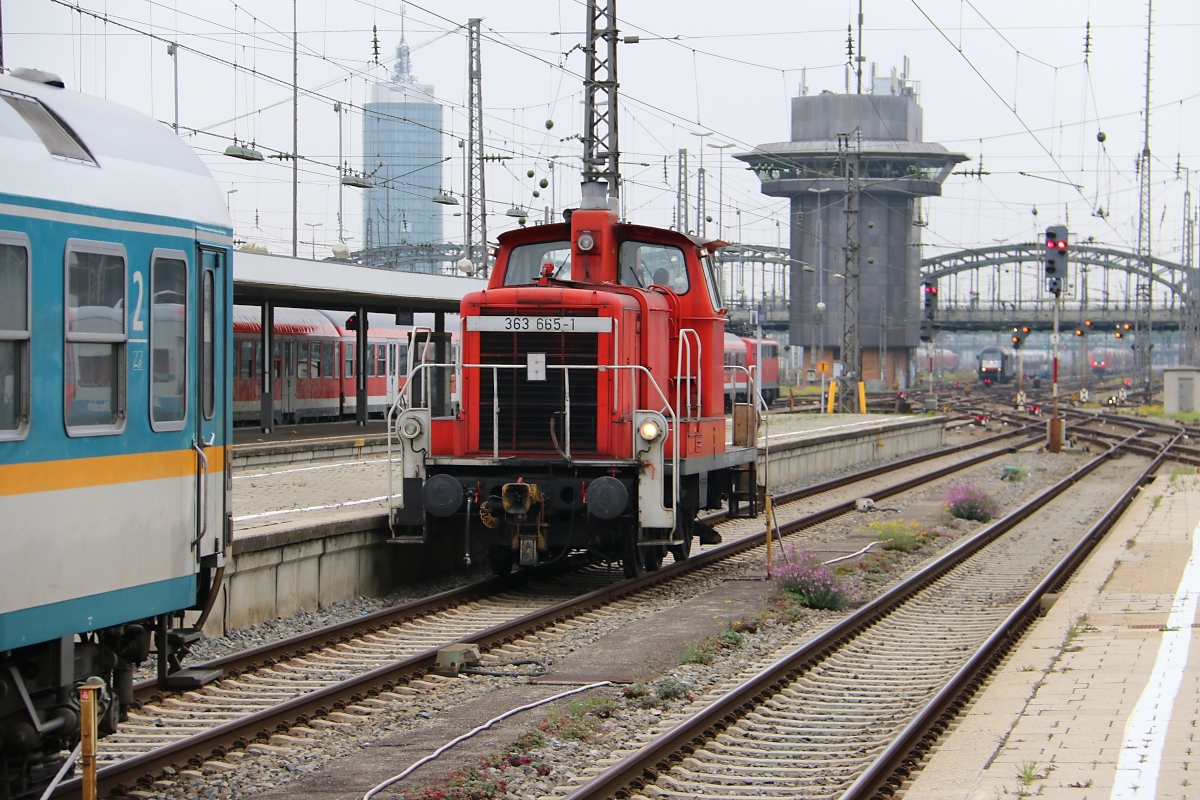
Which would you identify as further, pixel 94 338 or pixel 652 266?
pixel 652 266

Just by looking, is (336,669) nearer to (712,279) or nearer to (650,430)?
(650,430)

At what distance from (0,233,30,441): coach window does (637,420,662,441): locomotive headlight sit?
7.57 m

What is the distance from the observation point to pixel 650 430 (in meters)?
12.6

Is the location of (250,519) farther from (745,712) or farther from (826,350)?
(826,350)

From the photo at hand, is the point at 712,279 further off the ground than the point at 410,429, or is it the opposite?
the point at 712,279

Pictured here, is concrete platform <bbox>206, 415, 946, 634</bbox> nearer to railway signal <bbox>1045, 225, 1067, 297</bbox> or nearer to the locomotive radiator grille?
the locomotive radiator grille

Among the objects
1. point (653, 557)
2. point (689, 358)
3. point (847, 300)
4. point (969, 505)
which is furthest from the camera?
point (847, 300)

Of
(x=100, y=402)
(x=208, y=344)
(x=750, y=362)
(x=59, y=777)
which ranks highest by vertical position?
(x=750, y=362)

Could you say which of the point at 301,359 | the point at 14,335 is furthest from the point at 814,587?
the point at 301,359

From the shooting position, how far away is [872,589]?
573 inches

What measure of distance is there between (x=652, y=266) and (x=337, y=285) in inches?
454

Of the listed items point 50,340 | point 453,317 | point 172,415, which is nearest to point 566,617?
point 172,415

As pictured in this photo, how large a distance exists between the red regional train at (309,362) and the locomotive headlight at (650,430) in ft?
65.8

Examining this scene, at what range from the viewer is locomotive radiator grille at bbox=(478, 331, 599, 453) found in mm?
12914
